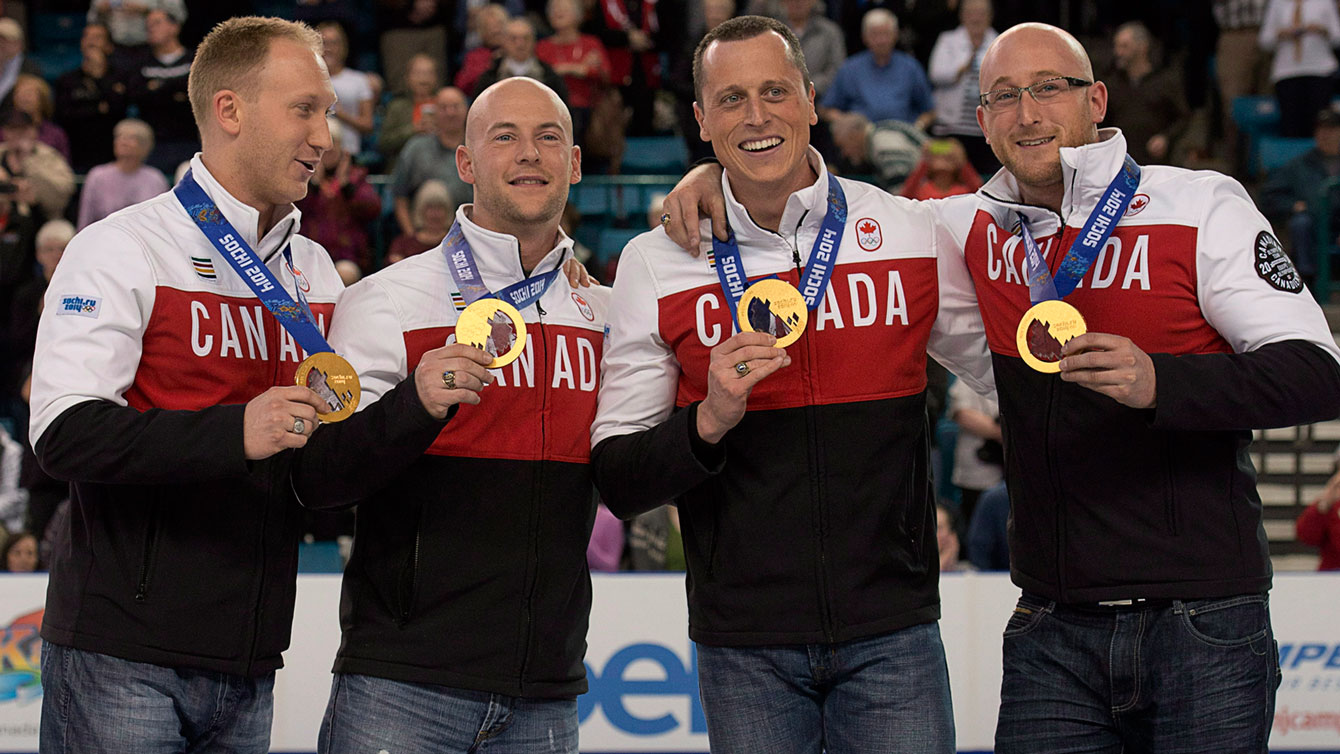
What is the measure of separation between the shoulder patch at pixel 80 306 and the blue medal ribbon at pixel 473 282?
0.94m

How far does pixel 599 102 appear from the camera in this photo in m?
12.5

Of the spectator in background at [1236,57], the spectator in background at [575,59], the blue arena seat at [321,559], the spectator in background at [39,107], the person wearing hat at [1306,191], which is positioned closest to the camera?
the blue arena seat at [321,559]

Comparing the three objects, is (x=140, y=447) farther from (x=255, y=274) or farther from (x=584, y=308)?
(x=584, y=308)

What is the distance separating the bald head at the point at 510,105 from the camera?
13.5ft

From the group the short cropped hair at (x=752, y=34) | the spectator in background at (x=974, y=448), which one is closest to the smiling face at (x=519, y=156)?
the short cropped hair at (x=752, y=34)

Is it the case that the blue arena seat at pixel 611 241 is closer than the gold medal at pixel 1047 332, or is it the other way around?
the gold medal at pixel 1047 332

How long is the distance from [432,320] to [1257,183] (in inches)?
460

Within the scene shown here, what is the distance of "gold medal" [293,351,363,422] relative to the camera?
3.60 metres

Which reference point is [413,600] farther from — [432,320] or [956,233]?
[956,233]

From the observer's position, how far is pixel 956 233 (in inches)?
163

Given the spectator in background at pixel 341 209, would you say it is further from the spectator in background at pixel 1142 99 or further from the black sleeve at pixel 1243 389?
the black sleeve at pixel 1243 389

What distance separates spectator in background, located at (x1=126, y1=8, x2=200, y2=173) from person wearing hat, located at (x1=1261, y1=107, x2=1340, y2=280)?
31.0 ft

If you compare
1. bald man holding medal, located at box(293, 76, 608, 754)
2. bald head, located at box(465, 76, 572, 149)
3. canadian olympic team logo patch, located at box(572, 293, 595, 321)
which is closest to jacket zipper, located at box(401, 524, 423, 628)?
bald man holding medal, located at box(293, 76, 608, 754)

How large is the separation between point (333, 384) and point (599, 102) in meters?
9.22
